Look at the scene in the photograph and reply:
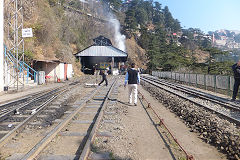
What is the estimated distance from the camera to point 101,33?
77750mm

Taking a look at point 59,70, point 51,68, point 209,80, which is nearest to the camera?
point 209,80

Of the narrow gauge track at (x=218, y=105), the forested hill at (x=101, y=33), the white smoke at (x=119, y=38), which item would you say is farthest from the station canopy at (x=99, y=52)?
the narrow gauge track at (x=218, y=105)

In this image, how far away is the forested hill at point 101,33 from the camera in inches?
1249

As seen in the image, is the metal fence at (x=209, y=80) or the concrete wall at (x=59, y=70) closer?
the metal fence at (x=209, y=80)

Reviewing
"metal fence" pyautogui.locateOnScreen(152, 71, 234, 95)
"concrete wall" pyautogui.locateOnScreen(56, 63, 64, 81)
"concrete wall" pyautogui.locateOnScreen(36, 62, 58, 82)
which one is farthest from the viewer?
"concrete wall" pyautogui.locateOnScreen(56, 63, 64, 81)

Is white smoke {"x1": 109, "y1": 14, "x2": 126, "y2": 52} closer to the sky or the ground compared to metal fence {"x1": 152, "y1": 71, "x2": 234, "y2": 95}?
closer to the sky

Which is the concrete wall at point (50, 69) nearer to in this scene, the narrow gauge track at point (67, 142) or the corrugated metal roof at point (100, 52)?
the narrow gauge track at point (67, 142)

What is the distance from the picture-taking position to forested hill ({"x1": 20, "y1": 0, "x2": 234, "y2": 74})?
31734mm

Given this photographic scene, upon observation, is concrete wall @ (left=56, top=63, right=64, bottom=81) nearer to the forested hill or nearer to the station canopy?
the forested hill

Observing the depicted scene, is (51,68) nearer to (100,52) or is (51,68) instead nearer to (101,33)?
(100,52)

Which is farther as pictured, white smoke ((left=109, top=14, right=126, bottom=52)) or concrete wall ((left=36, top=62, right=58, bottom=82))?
white smoke ((left=109, top=14, right=126, bottom=52))

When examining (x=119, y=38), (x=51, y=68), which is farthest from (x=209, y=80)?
(x=119, y=38)

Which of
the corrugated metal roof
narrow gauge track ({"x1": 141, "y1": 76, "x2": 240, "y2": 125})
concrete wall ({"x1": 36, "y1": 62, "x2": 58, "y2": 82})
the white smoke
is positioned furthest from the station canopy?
narrow gauge track ({"x1": 141, "y1": 76, "x2": 240, "y2": 125})

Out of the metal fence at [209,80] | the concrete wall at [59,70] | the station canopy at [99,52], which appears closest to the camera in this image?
the metal fence at [209,80]
